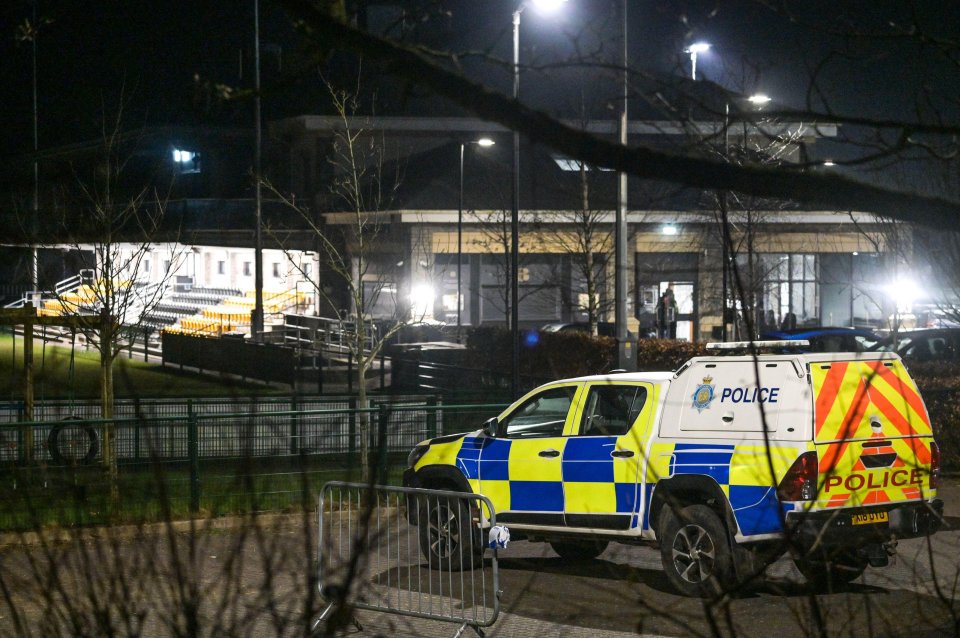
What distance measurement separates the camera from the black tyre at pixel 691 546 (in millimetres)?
9695

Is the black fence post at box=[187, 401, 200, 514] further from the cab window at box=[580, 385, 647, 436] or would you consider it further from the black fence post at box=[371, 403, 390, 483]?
the black fence post at box=[371, 403, 390, 483]

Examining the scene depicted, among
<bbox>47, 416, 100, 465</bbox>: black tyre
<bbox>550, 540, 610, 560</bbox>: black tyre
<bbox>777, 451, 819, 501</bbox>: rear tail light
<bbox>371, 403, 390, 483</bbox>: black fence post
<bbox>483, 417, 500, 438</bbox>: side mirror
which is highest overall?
<bbox>371, 403, 390, 483</bbox>: black fence post

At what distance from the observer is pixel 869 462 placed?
9.73m

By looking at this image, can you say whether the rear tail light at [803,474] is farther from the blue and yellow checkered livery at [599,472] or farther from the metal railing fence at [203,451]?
Answer: the metal railing fence at [203,451]

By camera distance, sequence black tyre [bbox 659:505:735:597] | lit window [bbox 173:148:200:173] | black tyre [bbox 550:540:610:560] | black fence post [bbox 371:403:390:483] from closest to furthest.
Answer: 1. black fence post [bbox 371:403:390:483]
2. black tyre [bbox 659:505:735:597]
3. black tyre [bbox 550:540:610:560]
4. lit window [bbox 173:148:200:173]

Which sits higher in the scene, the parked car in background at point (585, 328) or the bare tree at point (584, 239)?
the bare tree at point (584, 239)

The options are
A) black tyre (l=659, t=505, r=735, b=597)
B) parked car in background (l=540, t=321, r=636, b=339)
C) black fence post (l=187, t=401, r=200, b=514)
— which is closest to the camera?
black tyre (l=659, t=505, r=735, b=597)

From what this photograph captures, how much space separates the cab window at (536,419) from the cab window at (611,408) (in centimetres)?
20

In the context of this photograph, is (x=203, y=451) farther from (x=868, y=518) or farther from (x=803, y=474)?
(x=868, y=518)

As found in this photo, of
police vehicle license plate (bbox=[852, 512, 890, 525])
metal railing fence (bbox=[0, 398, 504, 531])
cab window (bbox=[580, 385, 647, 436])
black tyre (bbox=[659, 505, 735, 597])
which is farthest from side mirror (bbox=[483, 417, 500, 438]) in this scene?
police vehicle license plate (bbox=[852, 512, 890, 525])

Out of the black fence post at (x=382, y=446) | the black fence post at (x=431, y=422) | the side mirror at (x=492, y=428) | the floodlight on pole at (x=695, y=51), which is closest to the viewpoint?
the black fence post at (x=382, y=446)

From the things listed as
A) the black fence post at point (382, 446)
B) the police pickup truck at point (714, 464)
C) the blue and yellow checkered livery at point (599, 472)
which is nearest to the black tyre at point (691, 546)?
the police pickup truck at point (714, 464)

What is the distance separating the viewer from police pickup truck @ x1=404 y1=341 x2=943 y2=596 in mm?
9461

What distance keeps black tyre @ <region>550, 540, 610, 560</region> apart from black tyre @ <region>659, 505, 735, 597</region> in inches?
77.5
